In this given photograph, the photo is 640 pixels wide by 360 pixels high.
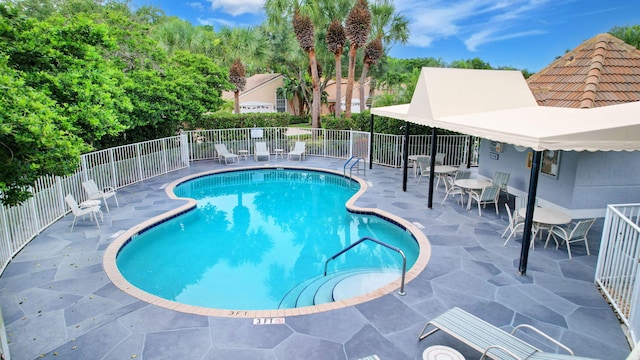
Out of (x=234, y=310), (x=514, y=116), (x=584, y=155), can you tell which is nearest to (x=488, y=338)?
(x=234, y=310)

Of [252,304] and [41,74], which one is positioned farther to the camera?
[41,74]

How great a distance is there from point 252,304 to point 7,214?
4967mm

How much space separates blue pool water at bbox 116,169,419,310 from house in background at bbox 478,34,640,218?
3.91 meters

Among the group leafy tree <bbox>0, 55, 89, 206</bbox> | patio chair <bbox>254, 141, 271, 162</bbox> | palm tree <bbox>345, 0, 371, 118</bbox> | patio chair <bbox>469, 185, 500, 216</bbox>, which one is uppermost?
palm tree <bbox>345, 0, 371, 118</bbox>

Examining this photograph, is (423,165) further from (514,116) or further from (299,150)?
(299,150)

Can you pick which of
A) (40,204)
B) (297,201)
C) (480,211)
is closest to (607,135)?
(480,211)

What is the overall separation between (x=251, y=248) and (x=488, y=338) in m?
6.00

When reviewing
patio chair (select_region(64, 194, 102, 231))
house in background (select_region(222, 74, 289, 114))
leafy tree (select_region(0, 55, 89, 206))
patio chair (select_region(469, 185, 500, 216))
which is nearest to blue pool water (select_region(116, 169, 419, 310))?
patio chair (select_region(64, 194, 102, 231))

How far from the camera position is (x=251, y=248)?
9188mm

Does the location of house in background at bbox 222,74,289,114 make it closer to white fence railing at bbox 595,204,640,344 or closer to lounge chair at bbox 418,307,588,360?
white fence railing at bbox 595,204,640,344

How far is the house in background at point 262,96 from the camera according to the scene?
3678cm

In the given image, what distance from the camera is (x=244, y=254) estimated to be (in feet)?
29.0

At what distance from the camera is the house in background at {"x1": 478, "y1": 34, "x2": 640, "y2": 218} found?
8727 mm

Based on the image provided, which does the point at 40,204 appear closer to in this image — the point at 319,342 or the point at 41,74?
the point at 41,74
